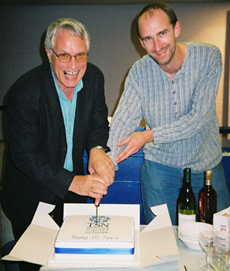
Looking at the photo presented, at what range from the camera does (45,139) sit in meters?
1.50

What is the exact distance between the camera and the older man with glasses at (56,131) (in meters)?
1.38

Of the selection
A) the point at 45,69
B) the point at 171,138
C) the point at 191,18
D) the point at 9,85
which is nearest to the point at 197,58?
the point at 171,138

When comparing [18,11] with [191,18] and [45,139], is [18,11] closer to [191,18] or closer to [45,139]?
[191,18]

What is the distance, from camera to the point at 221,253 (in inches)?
38.6

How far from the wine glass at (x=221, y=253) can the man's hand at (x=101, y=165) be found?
503 millimetres

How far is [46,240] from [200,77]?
1012 millimetres

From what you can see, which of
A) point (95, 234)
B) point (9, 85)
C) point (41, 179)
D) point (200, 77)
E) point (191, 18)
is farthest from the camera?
point (9, 85)

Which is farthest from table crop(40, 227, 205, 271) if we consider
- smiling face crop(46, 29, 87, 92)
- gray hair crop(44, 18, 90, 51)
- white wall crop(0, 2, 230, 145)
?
Result: white wall crop(0, 2, 230, 145)

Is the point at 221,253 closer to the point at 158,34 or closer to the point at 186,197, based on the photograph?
the point at 186,197

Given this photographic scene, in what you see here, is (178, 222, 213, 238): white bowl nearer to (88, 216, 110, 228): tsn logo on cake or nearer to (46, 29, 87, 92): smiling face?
(88, 216, 110, 228): tsn logo on cake

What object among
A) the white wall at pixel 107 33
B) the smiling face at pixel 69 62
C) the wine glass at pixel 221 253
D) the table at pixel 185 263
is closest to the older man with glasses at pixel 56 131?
the smiling face at pixel 69 62

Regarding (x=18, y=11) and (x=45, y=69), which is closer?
(x=45, y=69)

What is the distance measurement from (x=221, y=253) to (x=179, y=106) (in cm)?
79

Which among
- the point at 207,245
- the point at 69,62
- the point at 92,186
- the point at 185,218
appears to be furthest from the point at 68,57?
the point at 207,245
